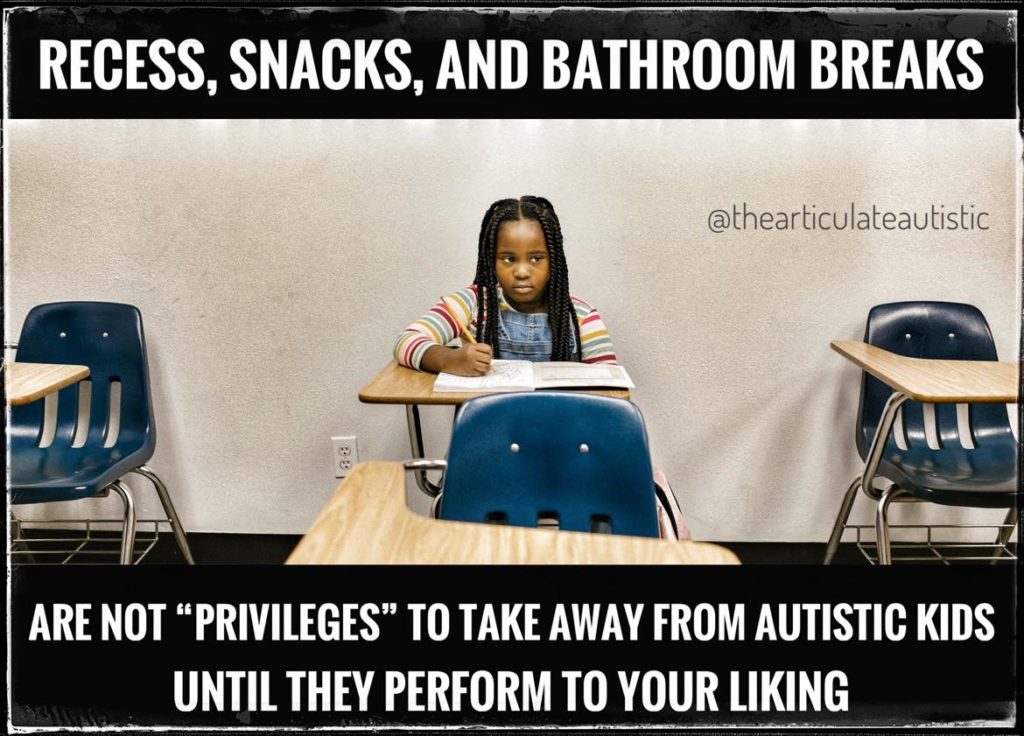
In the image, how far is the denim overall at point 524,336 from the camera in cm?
200

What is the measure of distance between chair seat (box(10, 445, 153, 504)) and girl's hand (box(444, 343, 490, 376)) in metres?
0.93

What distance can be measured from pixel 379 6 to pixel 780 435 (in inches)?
68.7

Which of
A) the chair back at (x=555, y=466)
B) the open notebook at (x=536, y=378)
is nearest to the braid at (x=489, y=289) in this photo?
the open notebook at (x=536, y=378)

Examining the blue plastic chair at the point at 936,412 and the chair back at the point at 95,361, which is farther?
the chair back at the point at 95,361

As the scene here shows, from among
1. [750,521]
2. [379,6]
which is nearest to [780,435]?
[750,521]

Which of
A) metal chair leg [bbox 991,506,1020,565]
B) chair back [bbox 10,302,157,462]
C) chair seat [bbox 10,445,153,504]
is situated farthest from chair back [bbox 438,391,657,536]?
metal chair leg [bbox 991,506,1020,565]

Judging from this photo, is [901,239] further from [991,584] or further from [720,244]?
[991,584]

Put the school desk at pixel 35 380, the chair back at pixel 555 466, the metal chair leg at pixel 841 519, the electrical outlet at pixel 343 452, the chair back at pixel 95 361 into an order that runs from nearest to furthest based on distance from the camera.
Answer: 1. the chair back at pixel 555 466
2. the school desk at pixel 35 380
3. the metal chair leg at pixel 841 519
4. the chair back at pixel 95 361
5. the electrical outlet at pixel 343 452

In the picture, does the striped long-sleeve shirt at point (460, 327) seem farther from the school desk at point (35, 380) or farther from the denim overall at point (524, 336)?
the school desk at point (35, 380)

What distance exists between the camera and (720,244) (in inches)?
90.3

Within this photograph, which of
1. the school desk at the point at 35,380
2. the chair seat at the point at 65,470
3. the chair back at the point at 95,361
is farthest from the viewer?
the chair back at the point at 95,361

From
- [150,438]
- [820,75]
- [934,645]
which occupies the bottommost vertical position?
[934,645]

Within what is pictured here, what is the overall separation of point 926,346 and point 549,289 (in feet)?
3.69

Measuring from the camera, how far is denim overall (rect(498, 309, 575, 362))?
200 cm
